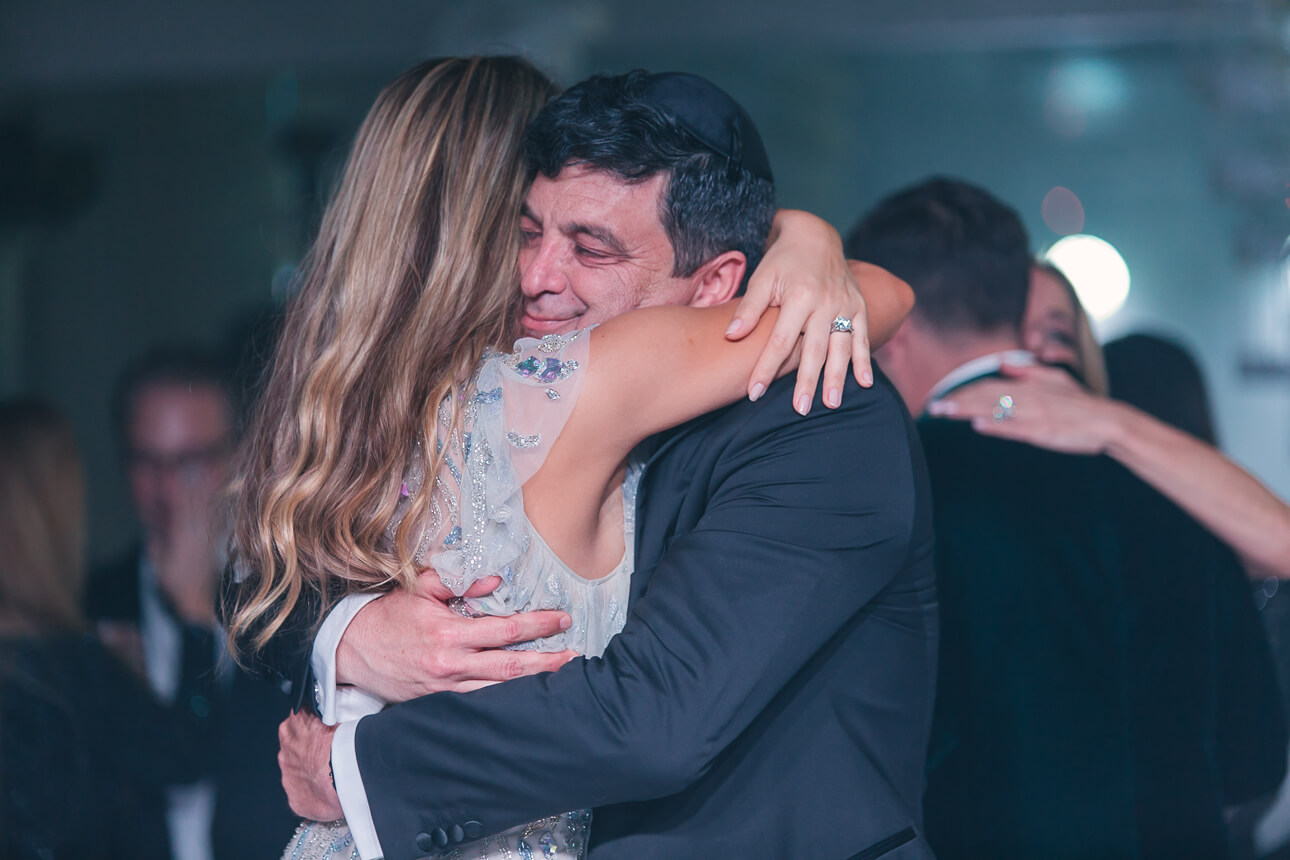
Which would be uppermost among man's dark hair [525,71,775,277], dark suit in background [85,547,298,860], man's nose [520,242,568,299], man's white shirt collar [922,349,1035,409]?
man's dark hair [525,71,775,277]

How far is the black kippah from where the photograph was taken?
4.24 feet

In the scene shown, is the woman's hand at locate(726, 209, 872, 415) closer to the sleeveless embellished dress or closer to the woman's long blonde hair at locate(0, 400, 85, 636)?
the sleeveless embellished dress

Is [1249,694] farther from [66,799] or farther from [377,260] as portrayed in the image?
[66,799]

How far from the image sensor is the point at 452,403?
45.1 inches

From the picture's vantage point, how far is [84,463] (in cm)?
439

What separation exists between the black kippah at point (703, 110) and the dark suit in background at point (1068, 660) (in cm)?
67

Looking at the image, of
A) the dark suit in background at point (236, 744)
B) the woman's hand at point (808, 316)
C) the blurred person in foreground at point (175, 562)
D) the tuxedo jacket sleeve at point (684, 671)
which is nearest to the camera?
the tuxedo jacket sleeve at point (684, 671)

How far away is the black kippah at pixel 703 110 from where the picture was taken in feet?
4.24

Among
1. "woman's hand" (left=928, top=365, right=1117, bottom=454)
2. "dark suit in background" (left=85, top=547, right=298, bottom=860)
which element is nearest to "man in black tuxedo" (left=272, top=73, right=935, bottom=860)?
"woman's hand" (left=928, top=365, right=1117, bottom=454)

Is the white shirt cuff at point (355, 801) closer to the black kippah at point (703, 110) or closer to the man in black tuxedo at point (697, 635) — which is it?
the man in black tuxedo at point (697, 635)

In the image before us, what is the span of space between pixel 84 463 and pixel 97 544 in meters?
0.38

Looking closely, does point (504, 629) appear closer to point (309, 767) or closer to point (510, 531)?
point (510, 531)

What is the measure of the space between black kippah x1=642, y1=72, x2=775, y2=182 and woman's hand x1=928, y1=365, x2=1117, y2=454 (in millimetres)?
651

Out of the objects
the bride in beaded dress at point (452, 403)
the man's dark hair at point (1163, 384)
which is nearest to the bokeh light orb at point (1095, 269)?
the man's dark hair at point (1163, 384)
